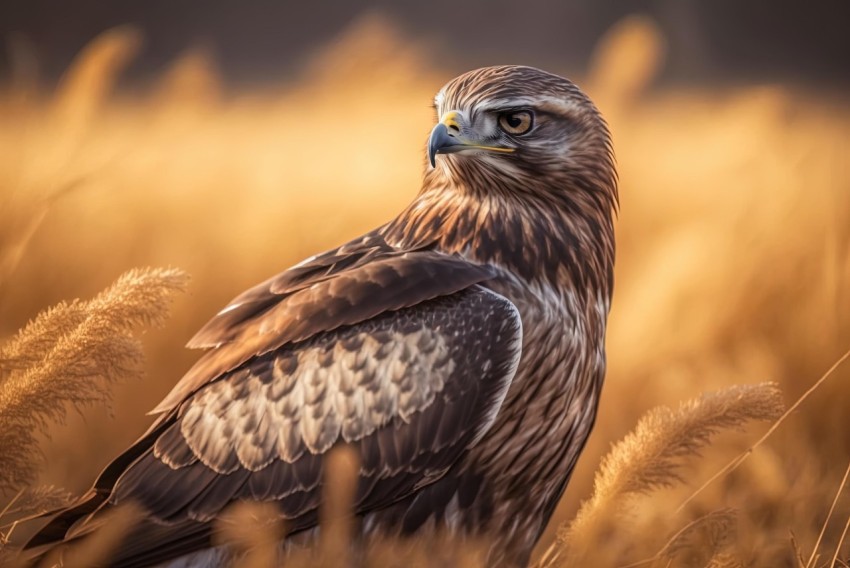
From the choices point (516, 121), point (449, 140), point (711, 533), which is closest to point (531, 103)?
point (516, 121)

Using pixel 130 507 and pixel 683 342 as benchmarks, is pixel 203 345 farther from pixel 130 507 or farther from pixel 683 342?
pixel 683 342

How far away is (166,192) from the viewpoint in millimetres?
5793

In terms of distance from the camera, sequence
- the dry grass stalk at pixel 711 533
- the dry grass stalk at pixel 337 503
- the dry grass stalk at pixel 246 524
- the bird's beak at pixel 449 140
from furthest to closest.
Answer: the bird's beak at pixel 449 140
the dry grass stalk at pixel 246 524
the dry grass stalk at pixel 711 533
the dry grass stalk at pixel 337 503

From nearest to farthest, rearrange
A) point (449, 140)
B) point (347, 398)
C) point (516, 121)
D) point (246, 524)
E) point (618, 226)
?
point (246, 524) → point (347, 398) → point (449, 140) → point (516, 121) → point (618, 226)

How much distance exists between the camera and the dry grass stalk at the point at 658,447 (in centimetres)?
290

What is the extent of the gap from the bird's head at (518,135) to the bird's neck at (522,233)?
0.05 m

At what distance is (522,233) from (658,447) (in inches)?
36.6

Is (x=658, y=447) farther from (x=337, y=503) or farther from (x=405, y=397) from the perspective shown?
(x=337, y=503)

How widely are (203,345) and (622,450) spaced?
4.27 ft

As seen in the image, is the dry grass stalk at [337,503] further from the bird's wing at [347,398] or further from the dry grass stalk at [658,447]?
the dry grass stalk at [658,447]

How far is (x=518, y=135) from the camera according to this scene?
11.9 feet

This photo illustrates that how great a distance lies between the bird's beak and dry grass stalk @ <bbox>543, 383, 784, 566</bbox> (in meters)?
1.00

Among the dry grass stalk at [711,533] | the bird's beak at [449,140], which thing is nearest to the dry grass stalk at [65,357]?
the bird's beak at [449,140]

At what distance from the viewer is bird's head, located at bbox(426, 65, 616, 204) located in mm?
3549
